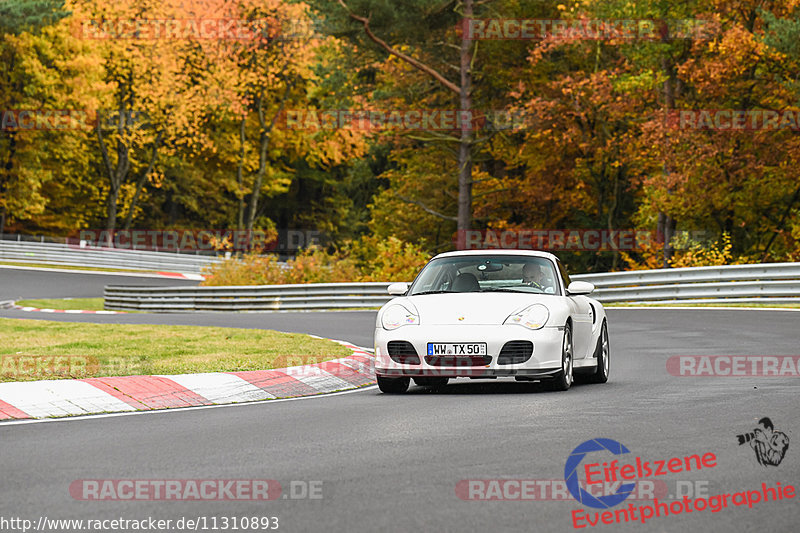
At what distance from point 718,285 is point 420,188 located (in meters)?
24.0

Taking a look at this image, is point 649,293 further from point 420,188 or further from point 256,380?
point 420,188

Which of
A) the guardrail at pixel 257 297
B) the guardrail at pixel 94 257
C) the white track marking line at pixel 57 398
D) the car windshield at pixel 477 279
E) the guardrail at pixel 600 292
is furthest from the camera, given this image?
the guardrail at pixel 94 257

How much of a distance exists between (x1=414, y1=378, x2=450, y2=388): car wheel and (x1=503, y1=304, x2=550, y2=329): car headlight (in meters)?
1.16

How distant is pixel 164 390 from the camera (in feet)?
35.3

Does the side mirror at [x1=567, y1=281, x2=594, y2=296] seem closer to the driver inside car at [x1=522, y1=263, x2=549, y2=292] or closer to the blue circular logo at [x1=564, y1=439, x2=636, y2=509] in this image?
the driver inside car at [x1=522, y1=263, x2=549, y2=292]

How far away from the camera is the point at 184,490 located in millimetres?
6090

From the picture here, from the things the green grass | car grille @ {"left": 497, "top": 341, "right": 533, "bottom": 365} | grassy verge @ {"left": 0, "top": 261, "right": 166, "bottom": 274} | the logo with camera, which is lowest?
the green grass

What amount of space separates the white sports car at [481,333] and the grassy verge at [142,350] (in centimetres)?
214

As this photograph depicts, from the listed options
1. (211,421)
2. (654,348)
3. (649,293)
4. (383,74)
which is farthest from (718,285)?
(383,74)

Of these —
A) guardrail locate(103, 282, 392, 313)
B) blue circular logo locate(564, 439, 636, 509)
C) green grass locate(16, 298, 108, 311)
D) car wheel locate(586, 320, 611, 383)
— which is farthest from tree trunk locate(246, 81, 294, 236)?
blue circular logo locate(564, 439, 636, 509)

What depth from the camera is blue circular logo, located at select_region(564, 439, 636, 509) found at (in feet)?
18.8

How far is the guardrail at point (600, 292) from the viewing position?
24609 millimetres
